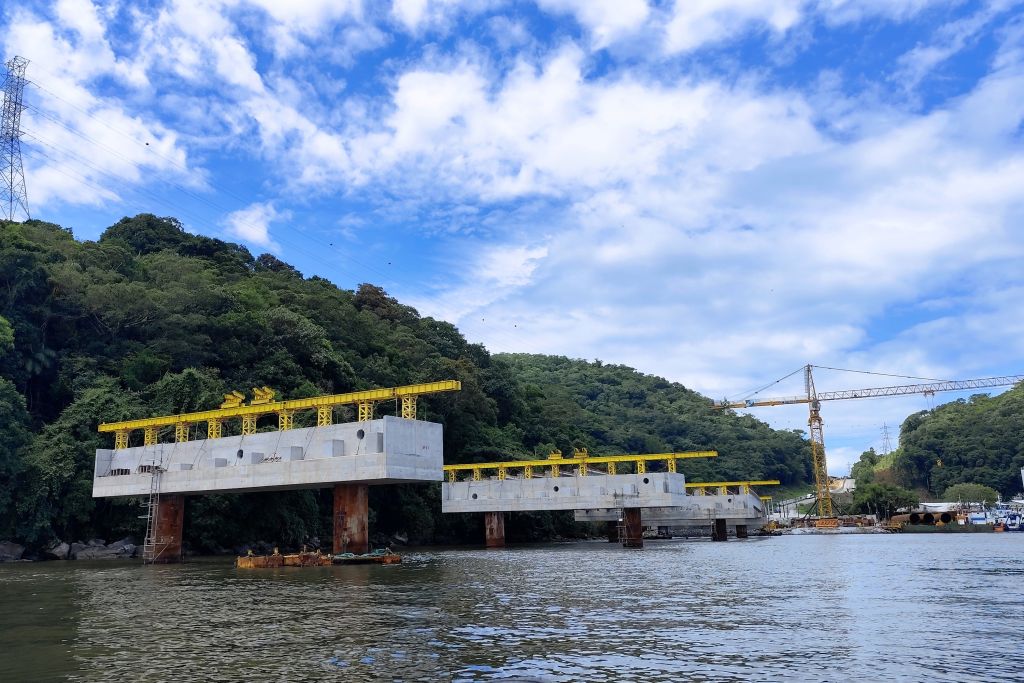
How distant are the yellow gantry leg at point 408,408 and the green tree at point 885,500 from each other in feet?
313

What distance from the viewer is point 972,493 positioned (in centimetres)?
12238

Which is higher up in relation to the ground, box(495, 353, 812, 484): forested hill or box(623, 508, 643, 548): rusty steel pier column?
box(495, 353, 812, 484): forested hill

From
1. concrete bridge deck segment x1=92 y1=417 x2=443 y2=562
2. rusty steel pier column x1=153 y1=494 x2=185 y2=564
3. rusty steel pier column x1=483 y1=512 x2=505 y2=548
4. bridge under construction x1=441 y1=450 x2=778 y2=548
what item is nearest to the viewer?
concrete bridge deck segment x1=92 y1=417 x2=443 y2=562

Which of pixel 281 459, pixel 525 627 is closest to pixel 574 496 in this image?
pixel 281 459

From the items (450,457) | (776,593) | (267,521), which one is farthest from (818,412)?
(776,593)

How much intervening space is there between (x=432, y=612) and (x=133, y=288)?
2017 inches

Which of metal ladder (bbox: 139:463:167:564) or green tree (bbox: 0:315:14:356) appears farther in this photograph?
green tree (bbox: 0:315:14:356)

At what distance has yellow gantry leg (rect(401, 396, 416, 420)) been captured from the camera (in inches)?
1644

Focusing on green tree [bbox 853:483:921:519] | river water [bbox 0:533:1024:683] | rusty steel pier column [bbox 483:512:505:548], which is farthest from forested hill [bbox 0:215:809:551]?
green tree [bbox 853:483:921:519]

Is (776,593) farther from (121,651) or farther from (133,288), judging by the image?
(133,288)

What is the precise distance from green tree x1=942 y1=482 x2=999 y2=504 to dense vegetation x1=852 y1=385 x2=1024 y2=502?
0.20 m

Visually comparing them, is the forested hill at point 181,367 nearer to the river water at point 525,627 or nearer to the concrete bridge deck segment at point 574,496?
the concrete bridge deck segment at point 574,496

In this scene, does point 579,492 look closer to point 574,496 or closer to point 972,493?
point 574,496

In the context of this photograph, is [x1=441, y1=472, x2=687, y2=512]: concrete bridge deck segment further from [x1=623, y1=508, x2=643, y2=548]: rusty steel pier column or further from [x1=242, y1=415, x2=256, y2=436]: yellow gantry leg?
[x1=242, y1=415, x2=256, y2=436]: yellow gantry leg
